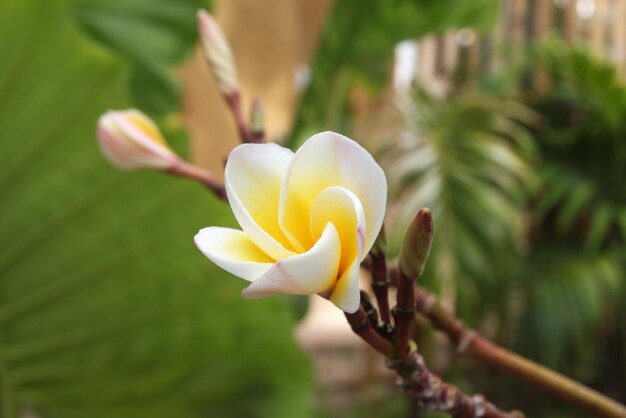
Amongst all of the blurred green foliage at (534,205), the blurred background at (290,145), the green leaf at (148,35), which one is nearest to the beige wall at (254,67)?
the blurred background at (290,145)

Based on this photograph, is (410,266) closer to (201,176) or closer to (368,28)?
(201,176)

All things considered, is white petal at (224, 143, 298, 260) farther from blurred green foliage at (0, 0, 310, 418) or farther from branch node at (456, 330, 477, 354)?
blurred green foliage at (0, 0, 310, 418)

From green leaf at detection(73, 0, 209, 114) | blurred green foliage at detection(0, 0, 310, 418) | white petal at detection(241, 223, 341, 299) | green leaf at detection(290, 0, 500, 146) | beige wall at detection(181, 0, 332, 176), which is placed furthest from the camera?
beige wall at detection(181, 0, 332, 176)

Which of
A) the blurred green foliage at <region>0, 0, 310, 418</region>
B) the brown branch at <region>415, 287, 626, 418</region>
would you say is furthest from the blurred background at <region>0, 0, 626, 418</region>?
the brown branch at <region>415, 287, 626, 418</region>

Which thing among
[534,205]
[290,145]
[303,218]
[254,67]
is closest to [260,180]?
[303,218]

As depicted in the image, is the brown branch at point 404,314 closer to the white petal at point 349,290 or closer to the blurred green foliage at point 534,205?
the white petal at point 349,290

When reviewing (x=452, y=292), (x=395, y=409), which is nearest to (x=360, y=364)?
(x=395, y=409)

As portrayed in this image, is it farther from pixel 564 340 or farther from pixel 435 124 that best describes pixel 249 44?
pixel 564 340
